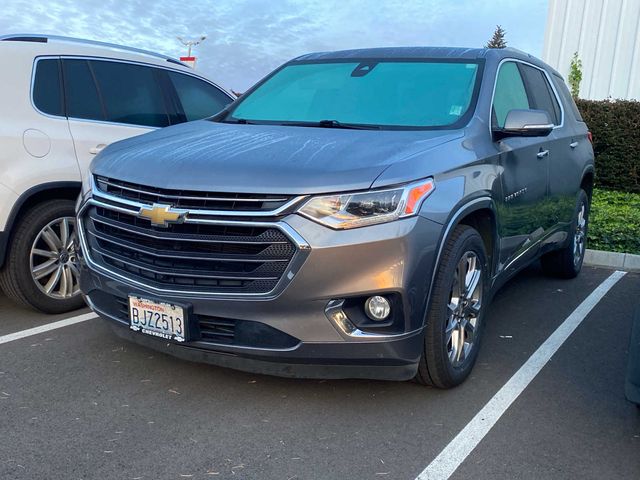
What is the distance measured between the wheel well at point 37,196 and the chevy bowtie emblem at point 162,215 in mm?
1542

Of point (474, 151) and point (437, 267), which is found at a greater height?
point (474, 151)

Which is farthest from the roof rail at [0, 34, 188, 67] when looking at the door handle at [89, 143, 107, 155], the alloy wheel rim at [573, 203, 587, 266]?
the alloy wheel rim at [573, 203, 587, 266]

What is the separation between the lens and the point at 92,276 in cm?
347

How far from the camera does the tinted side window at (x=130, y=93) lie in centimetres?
506

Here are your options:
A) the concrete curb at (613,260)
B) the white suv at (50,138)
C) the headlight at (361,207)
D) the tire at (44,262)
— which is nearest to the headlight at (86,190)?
the white suv at (50,138)

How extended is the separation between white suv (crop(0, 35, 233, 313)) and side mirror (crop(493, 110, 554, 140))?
2728mm

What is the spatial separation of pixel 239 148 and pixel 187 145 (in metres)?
0.32

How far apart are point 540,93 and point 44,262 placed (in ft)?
12.8

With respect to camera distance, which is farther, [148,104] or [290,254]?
[148,104]

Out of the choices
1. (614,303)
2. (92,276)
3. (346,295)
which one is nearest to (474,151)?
(346,295)

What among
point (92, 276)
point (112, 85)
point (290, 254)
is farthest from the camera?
point (112, 85)

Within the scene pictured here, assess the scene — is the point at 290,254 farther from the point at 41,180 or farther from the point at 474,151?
the point at 41,180

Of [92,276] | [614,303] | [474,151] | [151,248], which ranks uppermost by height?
[474,151]

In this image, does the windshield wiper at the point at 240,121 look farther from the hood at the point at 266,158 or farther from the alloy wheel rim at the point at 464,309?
the alloy wheel rim at the point at 464,309
